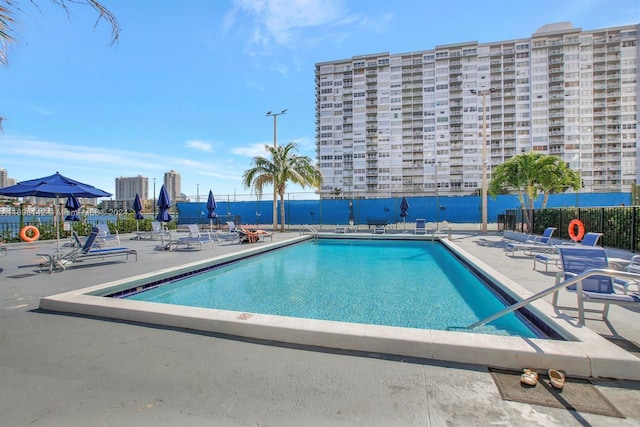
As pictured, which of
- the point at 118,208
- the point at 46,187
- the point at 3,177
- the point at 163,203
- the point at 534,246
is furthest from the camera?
the point at 118,208

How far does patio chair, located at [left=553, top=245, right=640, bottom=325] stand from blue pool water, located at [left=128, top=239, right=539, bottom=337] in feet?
2.69

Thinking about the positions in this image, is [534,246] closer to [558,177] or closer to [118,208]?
[558,177]

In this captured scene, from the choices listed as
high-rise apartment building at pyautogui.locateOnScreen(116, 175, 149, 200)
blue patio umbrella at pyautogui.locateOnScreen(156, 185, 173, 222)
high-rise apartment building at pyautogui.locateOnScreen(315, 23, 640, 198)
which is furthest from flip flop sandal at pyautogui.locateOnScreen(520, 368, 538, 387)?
high-rise apartment building at pyautogui.locateOnScreen(116, 175, 149, 200)

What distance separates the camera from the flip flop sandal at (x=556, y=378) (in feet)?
7.37

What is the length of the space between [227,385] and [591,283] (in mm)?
4236

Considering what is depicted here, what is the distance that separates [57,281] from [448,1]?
1245 cm

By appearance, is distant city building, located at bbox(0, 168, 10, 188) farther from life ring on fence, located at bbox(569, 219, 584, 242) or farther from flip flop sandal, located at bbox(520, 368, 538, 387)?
life ring on fence, located at bbox(569, 219, 584, 242)

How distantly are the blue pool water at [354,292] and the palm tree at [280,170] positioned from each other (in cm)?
962

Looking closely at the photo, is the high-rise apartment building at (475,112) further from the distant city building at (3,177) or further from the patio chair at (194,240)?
the patio chair at (194,240)

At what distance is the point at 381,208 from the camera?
2448 cm

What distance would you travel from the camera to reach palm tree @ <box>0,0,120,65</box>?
2123 millimetres

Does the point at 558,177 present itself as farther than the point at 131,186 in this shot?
No

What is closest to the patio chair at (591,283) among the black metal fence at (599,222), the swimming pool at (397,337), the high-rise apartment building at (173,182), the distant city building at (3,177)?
the swimming pool at (397,337)

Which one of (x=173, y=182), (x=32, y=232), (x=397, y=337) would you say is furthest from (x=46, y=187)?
(x=173, y=182)
